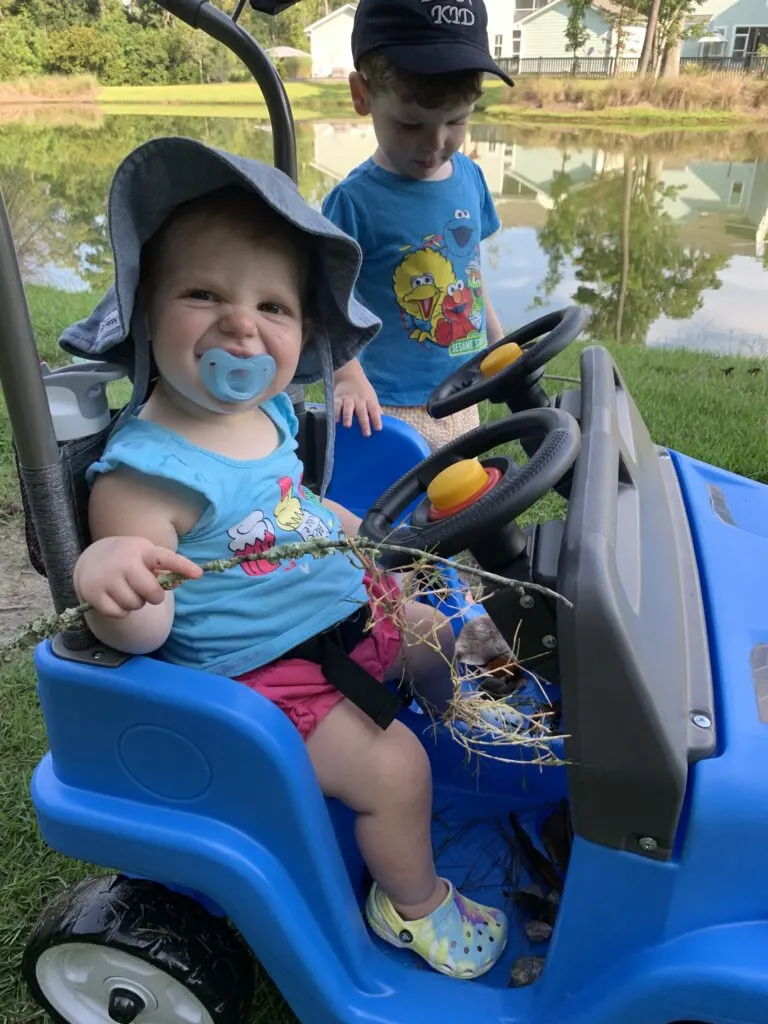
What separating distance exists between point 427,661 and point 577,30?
19.8m

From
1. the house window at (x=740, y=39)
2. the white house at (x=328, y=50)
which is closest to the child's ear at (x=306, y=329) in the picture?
the white house at (x=328, y=50)

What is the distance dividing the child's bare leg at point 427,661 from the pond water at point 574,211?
11.3 ft

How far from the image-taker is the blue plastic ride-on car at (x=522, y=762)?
2.95 feet

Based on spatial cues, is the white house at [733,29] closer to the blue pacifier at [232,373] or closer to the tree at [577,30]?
the tree at [577,30]

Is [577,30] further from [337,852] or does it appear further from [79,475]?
[337,852]

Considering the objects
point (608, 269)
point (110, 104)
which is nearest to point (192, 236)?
point (608, 269)

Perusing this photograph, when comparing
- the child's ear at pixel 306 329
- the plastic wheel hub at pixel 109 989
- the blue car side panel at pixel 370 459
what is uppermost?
the child's ear at pixel 306 329

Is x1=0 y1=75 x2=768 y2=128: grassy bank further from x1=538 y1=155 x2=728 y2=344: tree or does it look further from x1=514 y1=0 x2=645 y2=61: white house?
x1=538 y1=155 x2=728 y2=344: tree

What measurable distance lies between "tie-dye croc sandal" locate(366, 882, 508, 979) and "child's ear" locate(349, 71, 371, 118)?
1647mm

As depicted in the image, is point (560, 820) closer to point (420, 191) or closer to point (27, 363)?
point (27, 363)

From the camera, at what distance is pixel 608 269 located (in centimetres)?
749

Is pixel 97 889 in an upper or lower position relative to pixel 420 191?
lower

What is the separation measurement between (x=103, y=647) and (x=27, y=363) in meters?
0.35

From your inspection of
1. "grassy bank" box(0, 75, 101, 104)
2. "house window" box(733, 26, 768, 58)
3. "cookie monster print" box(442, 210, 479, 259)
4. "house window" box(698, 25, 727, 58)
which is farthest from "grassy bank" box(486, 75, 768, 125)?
"cookie monster print" box(442, 210, 479, 259)
